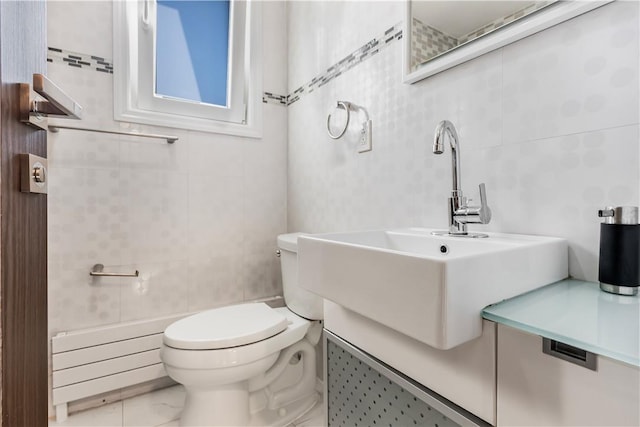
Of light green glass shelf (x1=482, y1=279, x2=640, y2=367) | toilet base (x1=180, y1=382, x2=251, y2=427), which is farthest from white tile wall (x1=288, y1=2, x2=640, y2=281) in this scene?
toilet base (x1=180, y1=382, x2=251, y2=427)

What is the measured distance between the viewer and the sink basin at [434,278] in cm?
49

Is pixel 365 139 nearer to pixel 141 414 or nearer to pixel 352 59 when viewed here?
pixel 352 59

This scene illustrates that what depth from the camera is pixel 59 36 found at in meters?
1.37

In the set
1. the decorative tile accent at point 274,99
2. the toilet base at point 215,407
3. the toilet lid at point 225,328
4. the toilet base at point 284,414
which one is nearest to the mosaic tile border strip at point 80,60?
the decorative tile accent at point 274,99

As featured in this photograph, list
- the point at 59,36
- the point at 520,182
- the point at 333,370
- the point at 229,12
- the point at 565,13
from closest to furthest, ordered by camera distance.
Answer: the point at 565,13 < the point at 520,182 < the point at 333,370 < the point at 59,36 < the point at 229,12

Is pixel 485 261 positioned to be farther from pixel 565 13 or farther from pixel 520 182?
pixel 565 13

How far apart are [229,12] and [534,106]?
1.68 metres

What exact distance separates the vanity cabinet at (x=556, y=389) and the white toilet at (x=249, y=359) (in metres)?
0.86

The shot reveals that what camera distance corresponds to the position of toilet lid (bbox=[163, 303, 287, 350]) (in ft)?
3.62

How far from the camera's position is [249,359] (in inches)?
44.9

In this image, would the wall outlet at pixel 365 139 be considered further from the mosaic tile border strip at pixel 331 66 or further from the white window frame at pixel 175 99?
the white window frame at pixel 175 99

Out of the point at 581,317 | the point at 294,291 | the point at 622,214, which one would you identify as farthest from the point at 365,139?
the point at 581,317

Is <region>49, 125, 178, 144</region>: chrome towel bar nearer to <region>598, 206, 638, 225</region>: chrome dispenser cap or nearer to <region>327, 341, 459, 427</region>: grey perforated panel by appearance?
<region>327, 341, 459, 427</region>: grey perforated panel

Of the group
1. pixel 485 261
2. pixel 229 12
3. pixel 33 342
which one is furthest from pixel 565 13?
pixel 229 12
